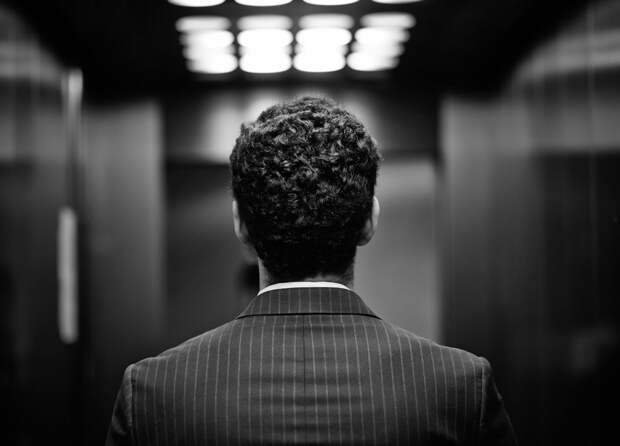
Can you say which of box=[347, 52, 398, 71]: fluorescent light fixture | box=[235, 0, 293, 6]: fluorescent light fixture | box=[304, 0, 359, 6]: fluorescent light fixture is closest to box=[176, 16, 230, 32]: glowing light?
box=[235, 0, 293, 6]: fluorescent light fixture

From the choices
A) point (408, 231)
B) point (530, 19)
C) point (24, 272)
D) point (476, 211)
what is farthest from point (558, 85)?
point (24, 272)

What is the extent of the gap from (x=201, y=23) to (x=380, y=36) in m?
1.24

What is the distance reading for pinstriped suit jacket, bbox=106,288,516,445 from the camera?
1.27 m

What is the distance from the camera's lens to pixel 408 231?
684 centimetres

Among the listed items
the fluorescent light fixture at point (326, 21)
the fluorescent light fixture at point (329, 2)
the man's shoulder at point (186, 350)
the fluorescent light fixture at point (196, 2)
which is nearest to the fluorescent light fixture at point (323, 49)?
the fluorescent light fixture at point (326, 21)

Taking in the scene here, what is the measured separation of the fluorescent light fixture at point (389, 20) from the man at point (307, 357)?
363 cm

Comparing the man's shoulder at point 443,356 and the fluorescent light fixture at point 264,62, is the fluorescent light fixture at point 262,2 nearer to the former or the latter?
the fluorescent light fixture at point 264,62

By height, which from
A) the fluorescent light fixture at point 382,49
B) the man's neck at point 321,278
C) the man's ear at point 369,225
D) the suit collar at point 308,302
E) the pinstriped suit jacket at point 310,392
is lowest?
the pinstriped suit jacket at point 310,392

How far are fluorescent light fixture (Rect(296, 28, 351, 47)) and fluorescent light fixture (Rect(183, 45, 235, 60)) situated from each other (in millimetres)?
556

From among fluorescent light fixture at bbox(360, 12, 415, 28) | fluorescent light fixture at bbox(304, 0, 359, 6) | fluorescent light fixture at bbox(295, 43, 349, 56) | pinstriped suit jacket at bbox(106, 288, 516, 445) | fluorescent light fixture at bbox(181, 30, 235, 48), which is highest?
fluorescent light fixture at bbox(304, 0, 359, 6)

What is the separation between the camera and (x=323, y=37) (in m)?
5.32

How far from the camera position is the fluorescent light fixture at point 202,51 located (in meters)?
5.52

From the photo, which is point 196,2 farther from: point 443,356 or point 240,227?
point 443,356

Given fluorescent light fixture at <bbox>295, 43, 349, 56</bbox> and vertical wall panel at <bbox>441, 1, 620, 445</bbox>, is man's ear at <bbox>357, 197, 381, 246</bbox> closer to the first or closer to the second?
vertical wall panel at <bbox>441, 1, 620, 445</bbox>
